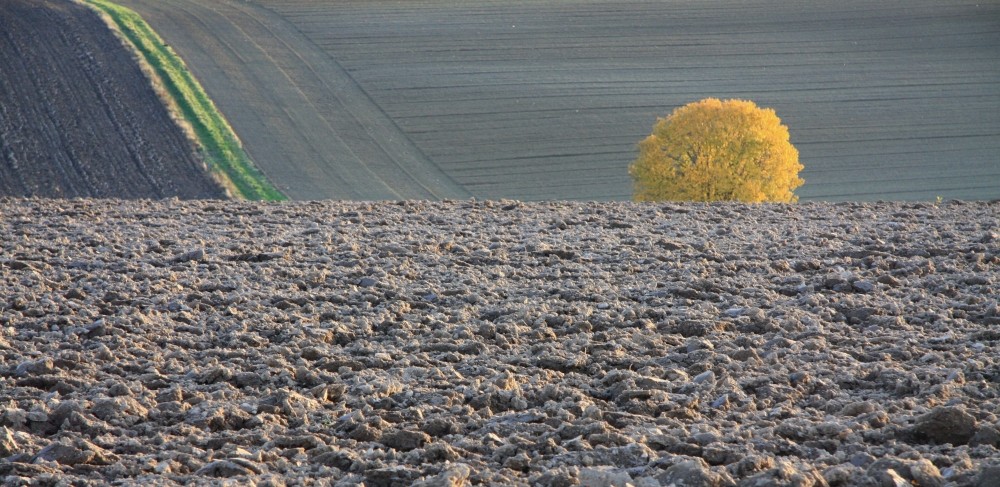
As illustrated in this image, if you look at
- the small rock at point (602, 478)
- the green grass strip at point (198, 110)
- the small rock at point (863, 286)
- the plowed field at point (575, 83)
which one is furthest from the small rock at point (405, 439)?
the plowed field at point (575, 83)

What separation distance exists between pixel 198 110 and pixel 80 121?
4661 mm

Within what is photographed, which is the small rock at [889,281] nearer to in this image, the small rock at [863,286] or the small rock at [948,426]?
the small rock at [863,286]

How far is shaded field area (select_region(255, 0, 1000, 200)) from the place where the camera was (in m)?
42.4

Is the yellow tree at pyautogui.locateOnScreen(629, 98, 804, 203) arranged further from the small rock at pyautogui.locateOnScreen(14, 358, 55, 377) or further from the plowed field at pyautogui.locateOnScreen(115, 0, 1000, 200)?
the small rock at pyautogui.locateOnScreen(14, 358, 55, 377)

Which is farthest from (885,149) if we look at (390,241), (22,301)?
(22,301)

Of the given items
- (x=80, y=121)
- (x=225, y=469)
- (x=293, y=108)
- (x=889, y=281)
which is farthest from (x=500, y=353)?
(x=293, y=108)

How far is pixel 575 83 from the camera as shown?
50375mm

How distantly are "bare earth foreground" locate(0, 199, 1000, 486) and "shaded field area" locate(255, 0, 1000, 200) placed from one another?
27855 millimetres

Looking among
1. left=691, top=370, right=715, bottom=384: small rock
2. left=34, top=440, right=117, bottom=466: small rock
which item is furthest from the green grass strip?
left=34, top=440, right=117, bottom=466: small rock

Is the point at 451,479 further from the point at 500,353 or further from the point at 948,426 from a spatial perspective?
the point at 948,426

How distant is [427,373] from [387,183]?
107ft

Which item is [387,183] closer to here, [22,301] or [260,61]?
[260,61]

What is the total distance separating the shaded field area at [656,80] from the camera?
42438mm

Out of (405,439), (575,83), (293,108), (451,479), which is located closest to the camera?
(451,479)
